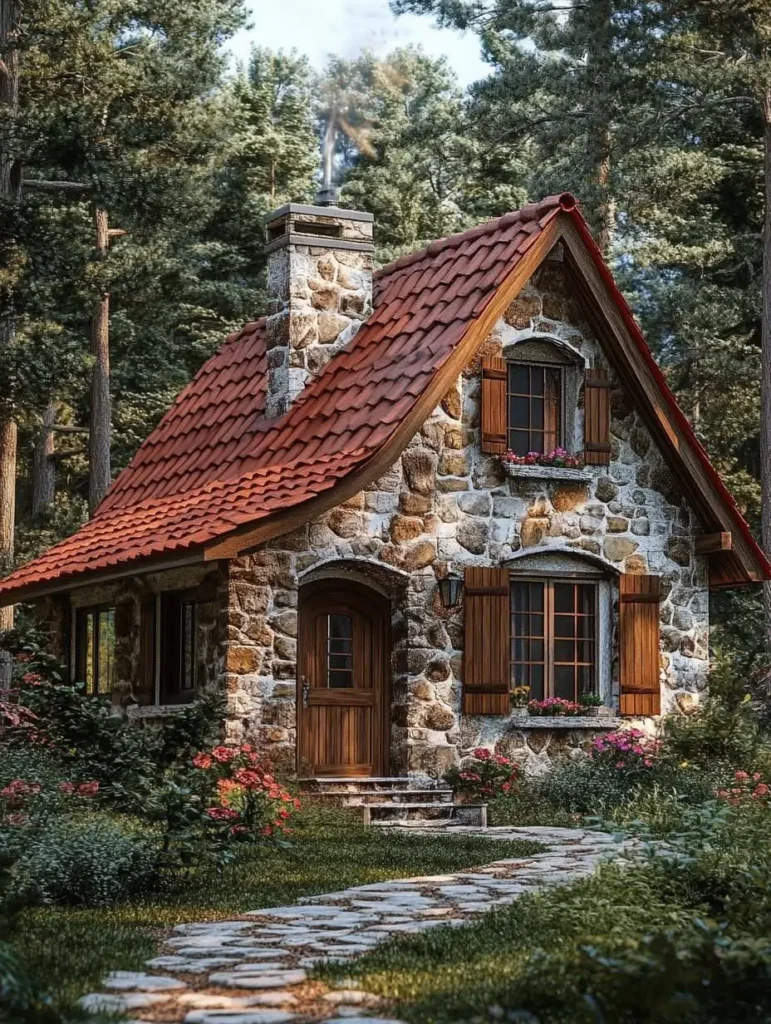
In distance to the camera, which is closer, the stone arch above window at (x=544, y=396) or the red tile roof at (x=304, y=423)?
the red tile roof at (x=304, y=423)

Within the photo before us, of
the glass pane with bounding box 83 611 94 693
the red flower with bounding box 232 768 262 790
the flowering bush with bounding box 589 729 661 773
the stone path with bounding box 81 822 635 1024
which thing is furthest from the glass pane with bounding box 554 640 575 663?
the stone path with bounding box 81 822 635 1024

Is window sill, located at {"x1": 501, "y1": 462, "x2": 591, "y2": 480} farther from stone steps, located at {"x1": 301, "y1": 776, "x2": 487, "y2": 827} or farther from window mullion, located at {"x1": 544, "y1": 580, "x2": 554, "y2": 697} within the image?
stone steps, located at {"x1": 301, "y1": 776, "x2": 487, "y2": 827}

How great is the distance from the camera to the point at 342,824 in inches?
542

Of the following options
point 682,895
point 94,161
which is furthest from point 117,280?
point 682,895

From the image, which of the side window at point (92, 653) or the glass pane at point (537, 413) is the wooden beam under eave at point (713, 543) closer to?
the glass pane at point (537, 413)

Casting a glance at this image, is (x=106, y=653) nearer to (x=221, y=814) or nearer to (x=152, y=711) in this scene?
(x=152, y=711)

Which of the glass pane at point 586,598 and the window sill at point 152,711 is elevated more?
the glass pane at point 586,598

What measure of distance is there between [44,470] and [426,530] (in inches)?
618

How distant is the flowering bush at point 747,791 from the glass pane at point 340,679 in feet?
11.9

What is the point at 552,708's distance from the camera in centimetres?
1659

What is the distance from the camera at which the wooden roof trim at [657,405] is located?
659 inches

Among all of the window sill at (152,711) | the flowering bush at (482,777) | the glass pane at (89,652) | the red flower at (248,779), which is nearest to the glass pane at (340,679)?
the flowering bush at (482,777)

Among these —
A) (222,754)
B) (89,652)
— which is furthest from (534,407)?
(89,652)

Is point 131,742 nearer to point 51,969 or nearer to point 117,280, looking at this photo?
point 51,969
